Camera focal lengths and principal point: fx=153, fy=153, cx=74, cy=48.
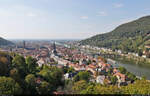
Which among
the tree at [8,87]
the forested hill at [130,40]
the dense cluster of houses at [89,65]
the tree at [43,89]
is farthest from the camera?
the forested hill at [130,40]

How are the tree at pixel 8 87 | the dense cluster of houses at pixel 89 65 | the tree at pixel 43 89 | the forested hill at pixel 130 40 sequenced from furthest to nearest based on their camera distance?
the forested hill at pixel 130 40, the dense cluster of houses at pixel 89 65, the tree at pixel 43 89, the tree at pixel 8 87

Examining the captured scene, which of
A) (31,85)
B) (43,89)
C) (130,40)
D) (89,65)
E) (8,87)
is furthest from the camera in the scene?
(130,40)

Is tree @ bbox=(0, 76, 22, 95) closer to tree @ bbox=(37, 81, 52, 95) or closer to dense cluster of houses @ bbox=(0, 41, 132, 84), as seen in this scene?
tree @ bbox=(37, 81, 52, 95)

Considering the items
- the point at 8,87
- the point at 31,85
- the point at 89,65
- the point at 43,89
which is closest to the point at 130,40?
the point at 89,65

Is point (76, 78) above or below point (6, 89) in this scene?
below

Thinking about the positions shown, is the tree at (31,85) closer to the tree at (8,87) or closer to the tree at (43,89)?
the tree at (43,89)

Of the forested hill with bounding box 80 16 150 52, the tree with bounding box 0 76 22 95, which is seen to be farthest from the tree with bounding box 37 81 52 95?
the forested hill with bounding box 80 16 150 52

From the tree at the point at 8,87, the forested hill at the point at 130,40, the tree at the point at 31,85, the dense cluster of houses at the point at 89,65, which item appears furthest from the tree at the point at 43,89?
the forested hill at the point at 130,40

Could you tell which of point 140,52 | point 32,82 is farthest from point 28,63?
point 140,52

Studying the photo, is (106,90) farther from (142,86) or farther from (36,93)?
(36,93)

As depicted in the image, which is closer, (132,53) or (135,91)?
(135,91)

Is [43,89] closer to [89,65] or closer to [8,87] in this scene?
[8,87]
